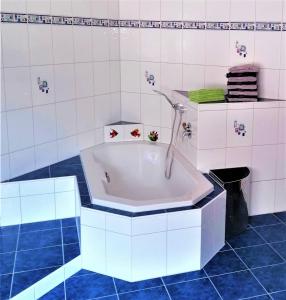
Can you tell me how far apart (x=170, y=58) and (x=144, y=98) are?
0.43 metres

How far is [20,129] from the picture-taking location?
3.03m

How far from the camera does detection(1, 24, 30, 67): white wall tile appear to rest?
9.32ft

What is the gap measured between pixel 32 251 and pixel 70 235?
28cm

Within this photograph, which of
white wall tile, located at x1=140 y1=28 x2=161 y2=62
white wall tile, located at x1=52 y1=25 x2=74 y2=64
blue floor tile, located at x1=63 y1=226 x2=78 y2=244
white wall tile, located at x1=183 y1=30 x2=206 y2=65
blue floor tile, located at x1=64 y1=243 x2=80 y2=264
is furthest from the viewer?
white wall tile, located at x1=140 y1=28 x2=161 y2=62

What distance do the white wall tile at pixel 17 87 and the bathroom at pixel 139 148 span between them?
0.01 meters

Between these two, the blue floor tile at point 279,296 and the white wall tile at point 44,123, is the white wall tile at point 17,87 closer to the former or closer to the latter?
the white wall tile at point 44,123

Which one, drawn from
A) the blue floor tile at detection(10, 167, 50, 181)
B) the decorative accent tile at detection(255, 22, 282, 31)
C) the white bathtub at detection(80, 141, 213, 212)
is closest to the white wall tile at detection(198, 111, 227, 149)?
the white bathtub at detection(80, 141, 213, 212)

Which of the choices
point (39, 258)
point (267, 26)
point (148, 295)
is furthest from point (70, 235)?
point (267, 26)

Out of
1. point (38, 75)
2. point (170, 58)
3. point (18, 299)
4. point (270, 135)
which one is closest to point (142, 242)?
point (18, 299)

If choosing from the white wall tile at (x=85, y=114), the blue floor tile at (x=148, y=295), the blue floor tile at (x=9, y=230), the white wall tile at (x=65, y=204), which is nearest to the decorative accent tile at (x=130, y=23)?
the white wall tile at (x=85, y=114)

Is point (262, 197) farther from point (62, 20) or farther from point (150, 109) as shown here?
point (62, 20)

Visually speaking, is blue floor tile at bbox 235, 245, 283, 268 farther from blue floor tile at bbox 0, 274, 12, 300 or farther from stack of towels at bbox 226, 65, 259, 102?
blue floor tile at bbox 0, 274, 12, 300

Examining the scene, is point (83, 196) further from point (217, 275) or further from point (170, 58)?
point (170, 58)

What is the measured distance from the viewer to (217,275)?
2.41 m
